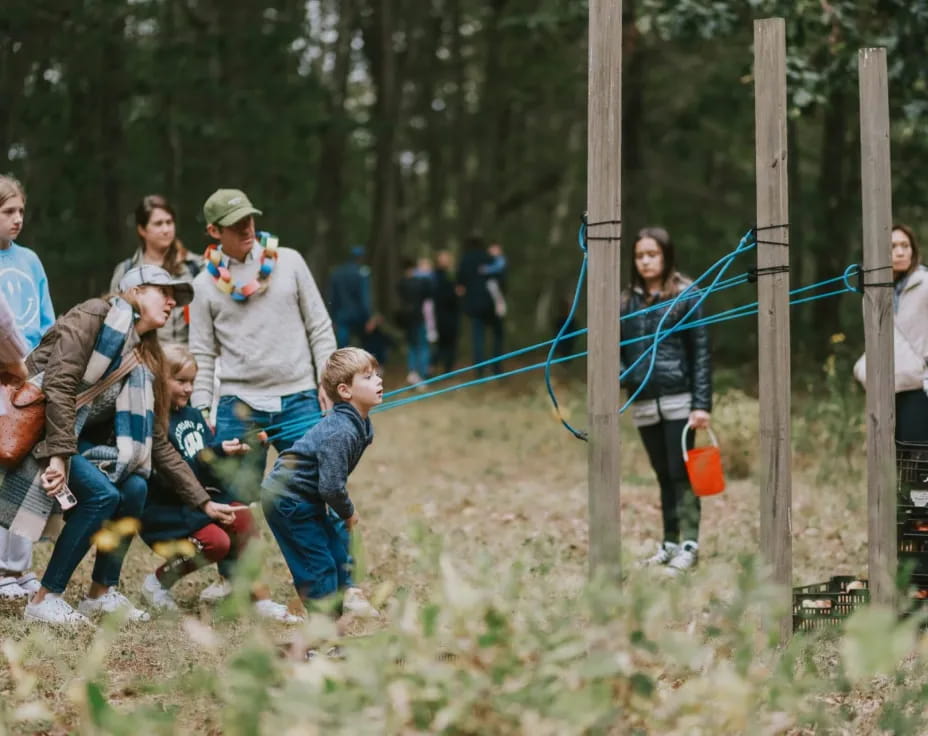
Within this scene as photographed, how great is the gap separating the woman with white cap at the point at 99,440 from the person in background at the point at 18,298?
0.44m

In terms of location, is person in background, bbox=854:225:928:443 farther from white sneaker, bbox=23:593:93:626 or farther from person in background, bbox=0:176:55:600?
person in background, bbox=0:176:55:600

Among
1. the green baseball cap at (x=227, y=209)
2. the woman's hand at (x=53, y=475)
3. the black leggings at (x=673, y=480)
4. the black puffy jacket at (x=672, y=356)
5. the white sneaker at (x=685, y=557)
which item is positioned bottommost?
the white sneaker at (x=685, y=557)

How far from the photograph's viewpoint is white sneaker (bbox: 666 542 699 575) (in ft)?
25.7

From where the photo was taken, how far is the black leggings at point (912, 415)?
282 inches

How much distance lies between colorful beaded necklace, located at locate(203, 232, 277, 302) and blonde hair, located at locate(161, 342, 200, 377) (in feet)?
1.18

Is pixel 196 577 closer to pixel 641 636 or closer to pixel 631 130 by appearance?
pixel 641 636

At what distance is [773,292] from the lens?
573 centimetres

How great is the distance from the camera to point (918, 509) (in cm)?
640

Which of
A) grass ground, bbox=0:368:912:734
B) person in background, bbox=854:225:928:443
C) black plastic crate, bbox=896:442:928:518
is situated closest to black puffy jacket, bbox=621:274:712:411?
grass ground, bbox=0:368:912:734

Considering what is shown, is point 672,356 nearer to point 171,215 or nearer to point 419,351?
point 171,215

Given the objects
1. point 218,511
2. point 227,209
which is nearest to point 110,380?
point 218,511

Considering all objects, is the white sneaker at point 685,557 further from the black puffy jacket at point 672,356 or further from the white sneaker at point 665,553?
the black puffy jacket at point 672,356

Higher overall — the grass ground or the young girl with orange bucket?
the young girl with orange bucket

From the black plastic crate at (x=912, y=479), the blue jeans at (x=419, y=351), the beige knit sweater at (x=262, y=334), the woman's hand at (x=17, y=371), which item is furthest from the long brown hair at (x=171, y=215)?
the blue jeans at (x=419, y=351)
